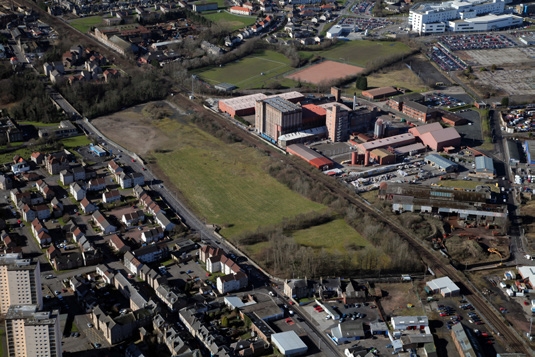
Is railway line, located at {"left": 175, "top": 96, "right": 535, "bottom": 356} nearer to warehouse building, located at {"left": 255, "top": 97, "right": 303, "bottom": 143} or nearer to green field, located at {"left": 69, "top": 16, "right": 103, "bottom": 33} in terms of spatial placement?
warehouse building, located at {"left": 255, "top": 97, "right": 303, "bottom": 143}

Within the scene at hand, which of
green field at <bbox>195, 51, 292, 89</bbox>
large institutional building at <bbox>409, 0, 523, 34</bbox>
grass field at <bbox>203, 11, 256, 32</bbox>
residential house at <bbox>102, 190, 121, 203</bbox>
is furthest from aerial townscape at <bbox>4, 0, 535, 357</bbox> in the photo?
grass field at <bbox>203, 11, 256, 32</bbox>

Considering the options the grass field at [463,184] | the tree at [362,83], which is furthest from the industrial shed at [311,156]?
the tree at [362,83]

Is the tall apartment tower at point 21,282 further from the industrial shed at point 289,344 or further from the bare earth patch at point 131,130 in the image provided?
the bare earth patch at point 131,130

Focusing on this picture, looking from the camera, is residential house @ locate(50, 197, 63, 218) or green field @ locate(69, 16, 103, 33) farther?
green field @ locate(69, 16, 103, 33)

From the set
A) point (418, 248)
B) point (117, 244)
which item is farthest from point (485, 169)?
point (117, 244)

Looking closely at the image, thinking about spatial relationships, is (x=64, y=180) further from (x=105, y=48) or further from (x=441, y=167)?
(x=105, y=48)
